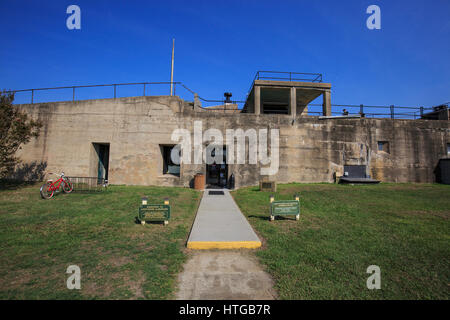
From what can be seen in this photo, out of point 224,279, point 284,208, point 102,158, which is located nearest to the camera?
point 224,279

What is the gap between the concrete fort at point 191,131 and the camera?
647 inches

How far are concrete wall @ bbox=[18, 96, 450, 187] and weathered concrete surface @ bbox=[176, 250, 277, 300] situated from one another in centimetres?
1155

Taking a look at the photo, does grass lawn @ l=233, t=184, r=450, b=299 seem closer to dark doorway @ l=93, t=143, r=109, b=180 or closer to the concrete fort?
the concrete fort

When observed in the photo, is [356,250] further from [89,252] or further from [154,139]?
[154,139]

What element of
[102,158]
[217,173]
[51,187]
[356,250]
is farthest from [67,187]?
[356,250]

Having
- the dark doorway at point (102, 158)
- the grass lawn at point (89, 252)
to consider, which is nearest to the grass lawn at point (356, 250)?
the grass lawn at point (89, 252)

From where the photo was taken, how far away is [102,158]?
18.1 metres

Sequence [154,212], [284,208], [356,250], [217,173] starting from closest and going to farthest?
[356,250], [154,212], [284,208], [217,173]

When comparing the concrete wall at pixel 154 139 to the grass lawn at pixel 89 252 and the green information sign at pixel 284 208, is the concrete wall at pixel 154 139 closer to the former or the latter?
the grass lawn at pixel 89 252

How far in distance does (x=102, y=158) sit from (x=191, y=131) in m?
8.46

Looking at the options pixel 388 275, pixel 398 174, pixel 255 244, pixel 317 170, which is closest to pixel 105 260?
pixel 255 244

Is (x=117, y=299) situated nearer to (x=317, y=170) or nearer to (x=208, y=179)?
(x=208, y=179)

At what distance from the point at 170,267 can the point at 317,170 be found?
53.8 ft
